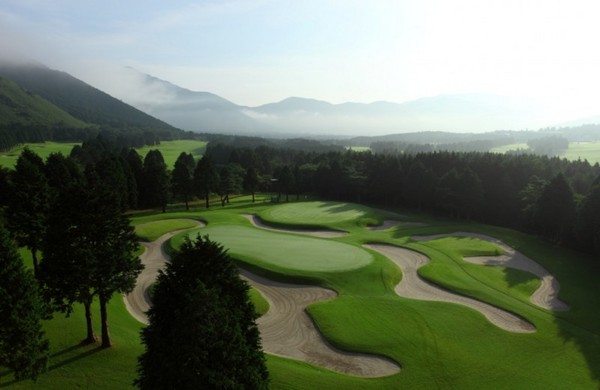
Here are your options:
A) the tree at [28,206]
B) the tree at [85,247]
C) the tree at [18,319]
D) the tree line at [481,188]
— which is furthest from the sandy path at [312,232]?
the tree at [18,319]

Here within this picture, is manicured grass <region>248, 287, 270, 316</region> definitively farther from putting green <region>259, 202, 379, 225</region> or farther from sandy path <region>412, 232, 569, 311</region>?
putting green <region>259, 202, 379, 225</region>

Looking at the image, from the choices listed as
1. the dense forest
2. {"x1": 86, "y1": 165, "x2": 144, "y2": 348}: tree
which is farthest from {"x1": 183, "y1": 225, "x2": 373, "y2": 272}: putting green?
the dense forest

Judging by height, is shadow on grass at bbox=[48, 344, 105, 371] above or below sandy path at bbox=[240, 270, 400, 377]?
above

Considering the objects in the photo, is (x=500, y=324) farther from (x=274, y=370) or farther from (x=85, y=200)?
(x=85, y=200)

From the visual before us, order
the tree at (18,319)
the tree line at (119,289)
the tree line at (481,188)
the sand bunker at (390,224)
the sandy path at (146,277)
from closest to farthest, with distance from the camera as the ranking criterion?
1. the tree line at (119,289)
2. the tree at (18,319)
3. the sandy path at (146,277)
4. the tree line at (481,188)
5. the sand bunker at (390,224)

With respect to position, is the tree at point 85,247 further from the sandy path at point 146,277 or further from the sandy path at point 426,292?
the sandy path at point 426,292

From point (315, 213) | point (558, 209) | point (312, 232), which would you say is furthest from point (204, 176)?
point (558, 209)
